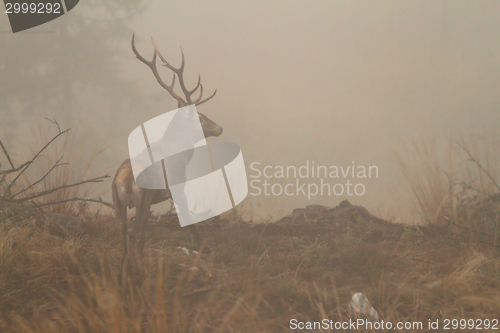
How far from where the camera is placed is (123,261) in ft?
9.68

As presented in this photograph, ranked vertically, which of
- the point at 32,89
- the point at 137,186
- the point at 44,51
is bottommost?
the point at 137,186

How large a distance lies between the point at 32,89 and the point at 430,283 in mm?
9486

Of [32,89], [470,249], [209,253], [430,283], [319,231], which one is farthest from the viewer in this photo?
[32,89]

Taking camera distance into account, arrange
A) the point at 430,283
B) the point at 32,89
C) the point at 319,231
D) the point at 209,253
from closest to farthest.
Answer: the point at 430,283, the point at 209,253, the point at 319,231, the point at 32,89

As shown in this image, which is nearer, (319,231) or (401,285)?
(401,285)

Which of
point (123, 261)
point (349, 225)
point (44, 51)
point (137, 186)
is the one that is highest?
point (44, 51)

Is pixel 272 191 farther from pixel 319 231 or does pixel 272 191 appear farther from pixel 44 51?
pixel 44 51

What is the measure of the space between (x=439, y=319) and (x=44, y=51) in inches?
391

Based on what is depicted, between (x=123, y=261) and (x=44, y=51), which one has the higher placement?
(x=44, y=51)

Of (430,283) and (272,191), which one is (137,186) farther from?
(430,283)

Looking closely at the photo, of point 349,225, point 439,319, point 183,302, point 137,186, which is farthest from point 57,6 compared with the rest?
point 439,319

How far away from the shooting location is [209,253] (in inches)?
156

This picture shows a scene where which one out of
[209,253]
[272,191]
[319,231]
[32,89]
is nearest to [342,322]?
[209,253]

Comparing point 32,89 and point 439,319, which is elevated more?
point 32,89
